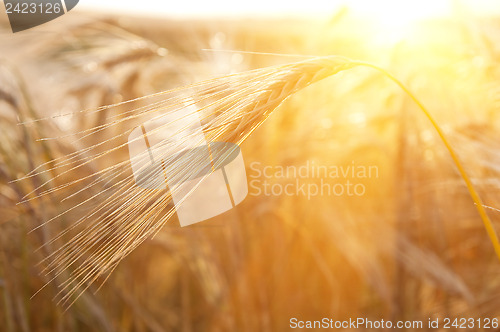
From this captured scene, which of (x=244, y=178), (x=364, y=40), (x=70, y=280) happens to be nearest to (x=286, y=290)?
(x=244, y=178)

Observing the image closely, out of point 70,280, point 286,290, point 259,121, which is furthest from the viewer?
point 286,290

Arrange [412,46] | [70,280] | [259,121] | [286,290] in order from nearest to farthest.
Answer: [259,121] → [70,280] → [412,46] → [286,290]

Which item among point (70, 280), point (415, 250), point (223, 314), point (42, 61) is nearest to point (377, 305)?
point (415, 250)

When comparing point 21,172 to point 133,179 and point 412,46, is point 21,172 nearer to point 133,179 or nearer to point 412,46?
point 133,179

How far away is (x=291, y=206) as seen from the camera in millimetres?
938

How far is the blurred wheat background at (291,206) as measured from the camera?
0.77m

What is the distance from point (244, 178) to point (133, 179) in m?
0.43

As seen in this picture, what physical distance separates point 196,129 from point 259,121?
7 cm

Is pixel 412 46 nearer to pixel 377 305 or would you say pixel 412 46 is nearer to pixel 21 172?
pixel 377 305

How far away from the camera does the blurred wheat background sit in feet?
2.52

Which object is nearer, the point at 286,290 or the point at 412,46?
the point at 412,46

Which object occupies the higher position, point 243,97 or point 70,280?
point 243,97

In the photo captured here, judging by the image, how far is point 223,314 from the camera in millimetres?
901

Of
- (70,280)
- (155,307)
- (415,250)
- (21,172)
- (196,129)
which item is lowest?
(155,307)
